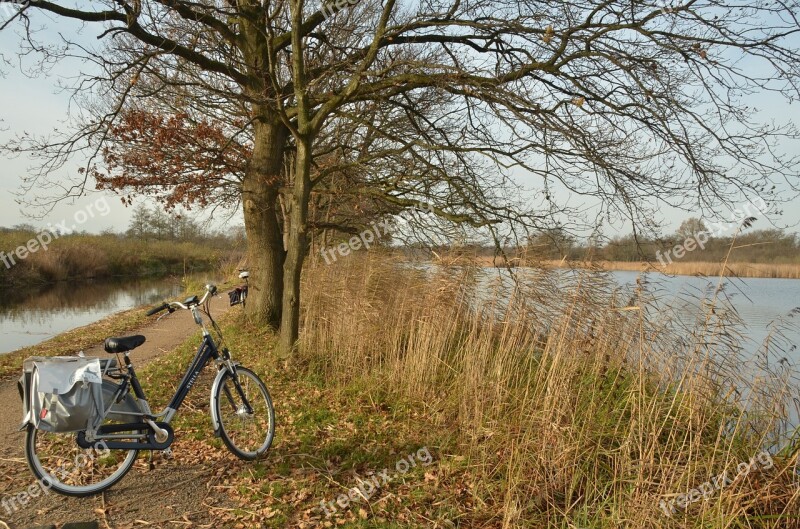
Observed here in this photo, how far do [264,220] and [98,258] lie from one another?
2579 centimetres

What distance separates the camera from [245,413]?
443cm

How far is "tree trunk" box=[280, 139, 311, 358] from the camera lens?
22.5 feet

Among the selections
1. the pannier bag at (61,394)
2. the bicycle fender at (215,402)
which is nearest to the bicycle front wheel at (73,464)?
the pannier bag at (61,394)

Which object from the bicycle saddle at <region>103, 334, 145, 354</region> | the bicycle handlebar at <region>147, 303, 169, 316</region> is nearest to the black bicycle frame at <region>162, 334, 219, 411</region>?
the bicycle handlebar at <region>147, 303, 169, 316</region>

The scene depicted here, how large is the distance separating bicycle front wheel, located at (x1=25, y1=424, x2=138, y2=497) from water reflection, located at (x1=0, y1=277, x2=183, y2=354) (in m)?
8.23

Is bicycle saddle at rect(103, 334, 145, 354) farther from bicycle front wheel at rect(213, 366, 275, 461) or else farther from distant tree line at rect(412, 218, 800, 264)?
distant tree line at rect(412, 218, 800, 264)

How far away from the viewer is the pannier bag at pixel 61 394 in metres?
3.18

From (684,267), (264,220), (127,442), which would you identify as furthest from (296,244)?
(684,267)

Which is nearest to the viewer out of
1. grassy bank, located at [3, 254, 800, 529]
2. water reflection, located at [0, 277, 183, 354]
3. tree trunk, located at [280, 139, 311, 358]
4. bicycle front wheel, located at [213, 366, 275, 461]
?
grassy bank, located at [3, 254, 800, 529]

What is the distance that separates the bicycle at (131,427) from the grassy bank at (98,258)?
59.8ft

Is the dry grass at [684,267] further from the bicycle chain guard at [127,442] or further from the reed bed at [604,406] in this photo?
the bicycle chain guard at [127,442]

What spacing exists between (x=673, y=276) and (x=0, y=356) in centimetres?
1017

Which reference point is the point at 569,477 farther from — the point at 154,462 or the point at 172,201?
the point at 172,201

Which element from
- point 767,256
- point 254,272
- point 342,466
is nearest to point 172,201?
point 254,272
